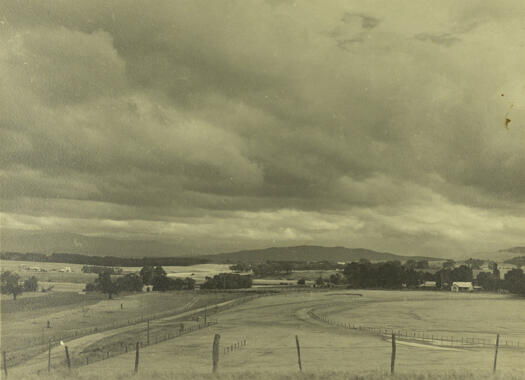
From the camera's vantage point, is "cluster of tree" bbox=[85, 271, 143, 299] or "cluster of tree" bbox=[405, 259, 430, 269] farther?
"cluster of tree" bbox=[405, 259, 430, 269]

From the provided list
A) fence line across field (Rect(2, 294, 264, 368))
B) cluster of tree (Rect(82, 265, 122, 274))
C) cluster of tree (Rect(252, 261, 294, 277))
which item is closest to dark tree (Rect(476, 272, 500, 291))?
cluster of tree (Rect(252, 261, 294, 277))

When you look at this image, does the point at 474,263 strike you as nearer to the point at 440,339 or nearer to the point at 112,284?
the point at 440,339

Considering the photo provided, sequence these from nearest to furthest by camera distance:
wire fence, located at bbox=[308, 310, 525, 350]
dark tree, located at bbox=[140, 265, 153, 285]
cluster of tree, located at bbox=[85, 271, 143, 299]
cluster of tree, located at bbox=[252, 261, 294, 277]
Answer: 1. wire fence, located at bbox=[308, 310, 525, 350]
2. cluster of tree, located at bbox=[85, 271, 143, 299]
3. dark tree, located at bbox=[140, 265, 153, 285]
4. cluster of tree, located at bbox=[252, 261, 294, 277]

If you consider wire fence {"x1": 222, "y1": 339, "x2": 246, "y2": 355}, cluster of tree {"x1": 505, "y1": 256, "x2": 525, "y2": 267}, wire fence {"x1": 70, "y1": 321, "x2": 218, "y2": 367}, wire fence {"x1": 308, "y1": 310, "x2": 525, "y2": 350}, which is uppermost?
cluster of tree {"x1": 505, "y1": 256, "x2": 525, "y2": 267}

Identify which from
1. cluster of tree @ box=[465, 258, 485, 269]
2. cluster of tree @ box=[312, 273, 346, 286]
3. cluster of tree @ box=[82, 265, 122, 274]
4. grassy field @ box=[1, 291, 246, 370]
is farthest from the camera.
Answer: cluster of tree @ box=[312, 273, 346, 286]

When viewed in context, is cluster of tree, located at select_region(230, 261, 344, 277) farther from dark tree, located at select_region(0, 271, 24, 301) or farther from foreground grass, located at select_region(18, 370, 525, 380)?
foreground grass, located at select_region(18, 370, 525, 380)

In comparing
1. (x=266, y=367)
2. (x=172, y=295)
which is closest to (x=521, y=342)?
(x=266, y=367)

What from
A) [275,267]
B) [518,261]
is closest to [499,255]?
[518,261]
